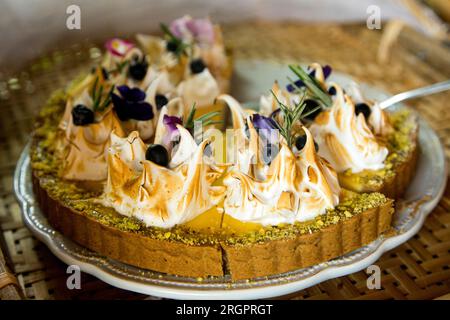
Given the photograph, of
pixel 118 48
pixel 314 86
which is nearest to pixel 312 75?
pixel 314 86

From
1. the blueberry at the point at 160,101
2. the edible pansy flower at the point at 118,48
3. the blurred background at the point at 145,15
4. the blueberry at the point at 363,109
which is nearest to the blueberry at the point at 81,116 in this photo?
the blueberry at the point at 160,101

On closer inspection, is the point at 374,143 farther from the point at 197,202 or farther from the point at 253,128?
the point at 197,202

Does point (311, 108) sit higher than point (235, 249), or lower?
higher

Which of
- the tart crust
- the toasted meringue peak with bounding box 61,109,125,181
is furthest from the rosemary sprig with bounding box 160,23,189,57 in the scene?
the tart crust

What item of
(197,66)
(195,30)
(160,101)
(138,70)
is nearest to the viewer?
(160,101)

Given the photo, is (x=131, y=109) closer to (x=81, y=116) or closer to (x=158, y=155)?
(x=81, y=116)

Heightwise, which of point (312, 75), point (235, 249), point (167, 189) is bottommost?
point (235, 249)
